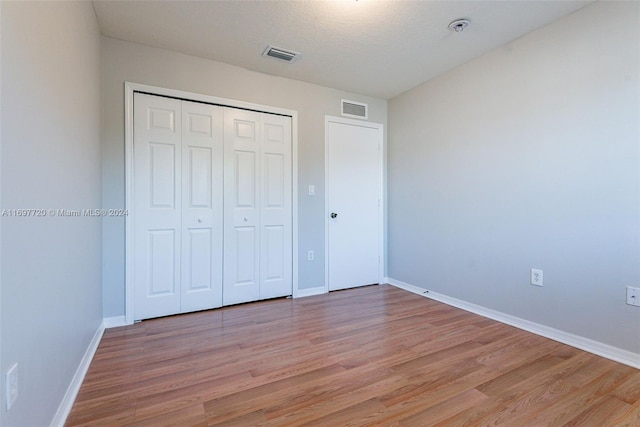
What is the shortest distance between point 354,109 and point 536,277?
252 centimetres

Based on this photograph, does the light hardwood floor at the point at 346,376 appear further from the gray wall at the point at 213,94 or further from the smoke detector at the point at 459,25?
the smoke detector at the point at 459,25

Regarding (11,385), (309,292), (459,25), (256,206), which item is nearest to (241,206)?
(256,206)

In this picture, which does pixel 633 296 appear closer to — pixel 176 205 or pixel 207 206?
pixel 207 206

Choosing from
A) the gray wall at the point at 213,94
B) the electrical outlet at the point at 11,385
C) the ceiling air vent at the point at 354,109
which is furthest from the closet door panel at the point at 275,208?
the electrical outlet at the point at 11,385

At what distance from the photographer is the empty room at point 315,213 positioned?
1.37 meters

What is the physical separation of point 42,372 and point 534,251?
9.98ft

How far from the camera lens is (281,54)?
106 inches

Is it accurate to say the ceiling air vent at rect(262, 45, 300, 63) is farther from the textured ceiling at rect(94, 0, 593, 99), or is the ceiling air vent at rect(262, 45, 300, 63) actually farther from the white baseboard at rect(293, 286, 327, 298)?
the white baseboard at rect(293, 286, 327, 298)

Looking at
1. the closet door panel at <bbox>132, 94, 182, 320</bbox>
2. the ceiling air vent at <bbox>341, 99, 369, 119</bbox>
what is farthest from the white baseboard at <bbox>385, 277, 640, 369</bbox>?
the closet door panel at <bbox>132, 94, 182, 320</bbox>

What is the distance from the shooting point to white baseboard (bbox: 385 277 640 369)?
189 centimetres

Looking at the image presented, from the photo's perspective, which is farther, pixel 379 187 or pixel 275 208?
pixel 379 187

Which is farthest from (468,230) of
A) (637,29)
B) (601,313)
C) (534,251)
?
(637,29)

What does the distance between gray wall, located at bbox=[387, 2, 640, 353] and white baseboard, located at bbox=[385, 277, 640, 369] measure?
4cm

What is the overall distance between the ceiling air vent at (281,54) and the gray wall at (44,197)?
1.27 metres
